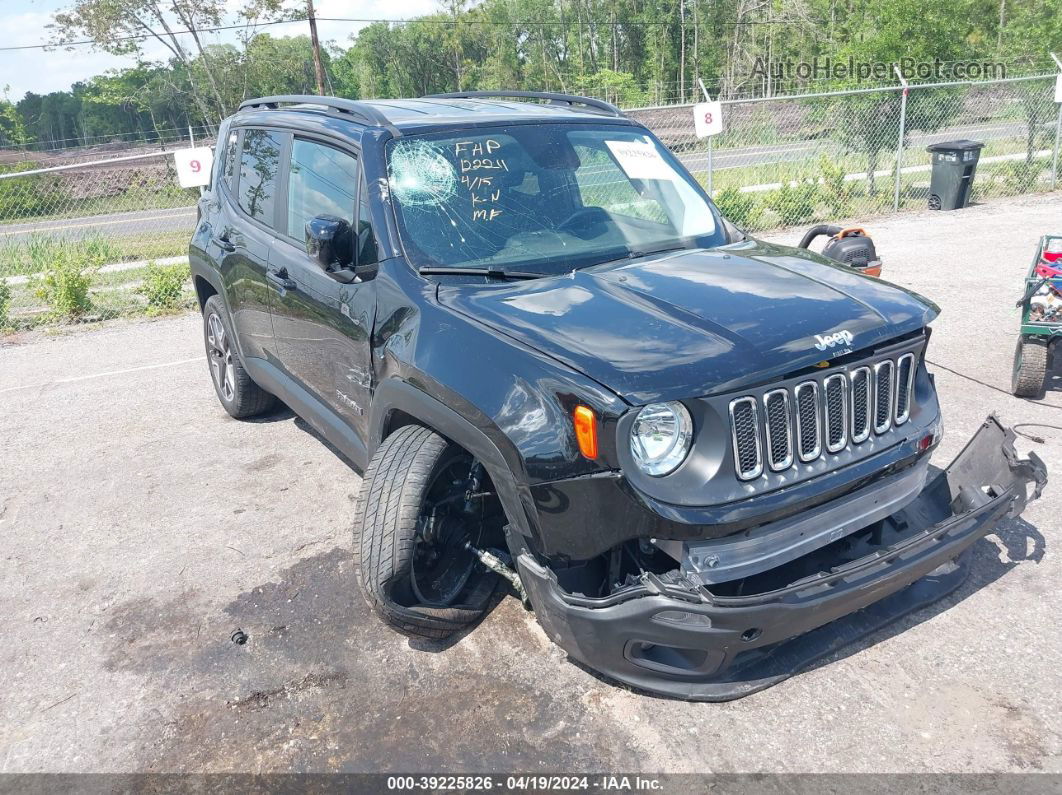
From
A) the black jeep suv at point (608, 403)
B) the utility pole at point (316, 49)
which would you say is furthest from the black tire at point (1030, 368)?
the utility pole at point (316, 49)

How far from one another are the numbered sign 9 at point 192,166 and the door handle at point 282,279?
7.61 meters

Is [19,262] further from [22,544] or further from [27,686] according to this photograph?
[27,686]

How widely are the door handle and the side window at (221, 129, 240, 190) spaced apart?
3.76 ft

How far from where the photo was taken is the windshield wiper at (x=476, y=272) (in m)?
3.54

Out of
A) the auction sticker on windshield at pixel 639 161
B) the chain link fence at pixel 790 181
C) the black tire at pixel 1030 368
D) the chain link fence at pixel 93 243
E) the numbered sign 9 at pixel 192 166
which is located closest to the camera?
the auction sticker on windshield at pixel 639 161

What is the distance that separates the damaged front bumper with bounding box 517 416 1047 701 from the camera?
2705 millimetres

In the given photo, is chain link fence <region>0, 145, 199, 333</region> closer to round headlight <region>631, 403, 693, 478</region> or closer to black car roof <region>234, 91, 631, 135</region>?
black car roof <region>234, 91, 631, 135</region>

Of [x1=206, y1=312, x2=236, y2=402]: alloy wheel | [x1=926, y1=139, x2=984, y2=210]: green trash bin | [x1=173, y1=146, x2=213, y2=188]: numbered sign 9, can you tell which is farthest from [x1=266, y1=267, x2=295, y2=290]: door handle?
[x1=926, y1=139, x2=984, y2=210]: green trash bin

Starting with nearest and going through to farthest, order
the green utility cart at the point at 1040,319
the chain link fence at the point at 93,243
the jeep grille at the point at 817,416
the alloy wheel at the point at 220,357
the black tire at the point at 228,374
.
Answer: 1. the jeep grille at the point at 817,416
2. the green utility cart at the point at 1040,319
3. the black tire at the point at 228,374
4. the alloy wheel at the point at 220,357
5. the chain link fence at the point at 93,243

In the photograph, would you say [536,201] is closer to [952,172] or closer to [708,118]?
[708,118]

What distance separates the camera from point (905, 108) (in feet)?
43.6

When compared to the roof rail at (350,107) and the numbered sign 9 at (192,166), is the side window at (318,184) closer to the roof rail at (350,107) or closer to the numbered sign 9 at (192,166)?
the roof rail at (350,107)

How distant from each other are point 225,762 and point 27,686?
1.07 m

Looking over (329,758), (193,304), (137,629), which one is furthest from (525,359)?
(193,304)
